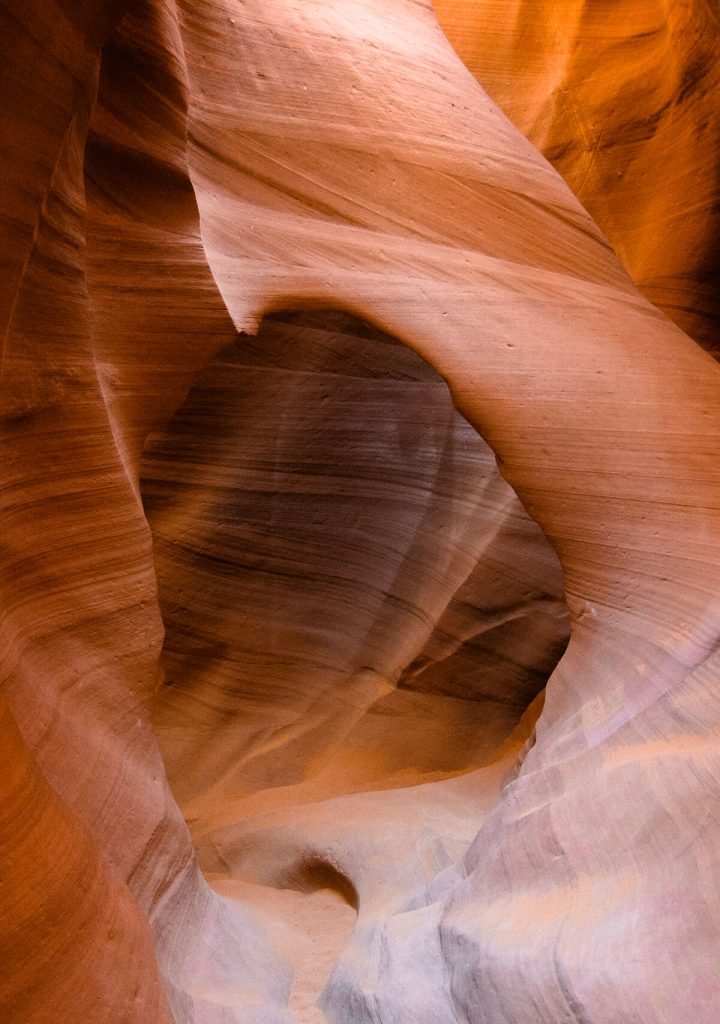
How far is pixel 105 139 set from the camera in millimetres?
2738

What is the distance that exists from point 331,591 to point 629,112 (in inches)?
140

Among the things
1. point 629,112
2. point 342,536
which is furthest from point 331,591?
point 629,112

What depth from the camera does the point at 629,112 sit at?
17.8 ft

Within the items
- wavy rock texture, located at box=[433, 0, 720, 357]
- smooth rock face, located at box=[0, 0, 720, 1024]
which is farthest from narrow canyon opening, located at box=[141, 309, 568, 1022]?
wavy rock texture, located at box=[433, 0, 720, 357]

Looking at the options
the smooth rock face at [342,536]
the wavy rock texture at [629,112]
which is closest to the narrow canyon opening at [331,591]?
the smooth rock face at [342,536]

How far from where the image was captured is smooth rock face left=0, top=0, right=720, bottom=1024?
6.68 feet

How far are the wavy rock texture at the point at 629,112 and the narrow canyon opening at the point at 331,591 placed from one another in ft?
6.47

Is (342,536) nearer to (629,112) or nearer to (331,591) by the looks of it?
(331,591)

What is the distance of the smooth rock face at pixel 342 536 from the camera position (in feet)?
6.68

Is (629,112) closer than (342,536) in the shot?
No

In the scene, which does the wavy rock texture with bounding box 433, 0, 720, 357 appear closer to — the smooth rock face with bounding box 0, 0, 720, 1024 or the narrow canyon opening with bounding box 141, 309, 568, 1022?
the smooth rock face with bounding box 0, 0, 720, 1024

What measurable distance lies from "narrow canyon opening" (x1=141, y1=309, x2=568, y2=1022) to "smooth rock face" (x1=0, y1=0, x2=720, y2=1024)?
0.06ft

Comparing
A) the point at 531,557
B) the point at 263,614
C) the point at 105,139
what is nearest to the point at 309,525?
the point at 263,614

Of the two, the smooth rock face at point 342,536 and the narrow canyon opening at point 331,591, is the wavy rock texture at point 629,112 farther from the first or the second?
the narrow canyon opening at point 331,591
